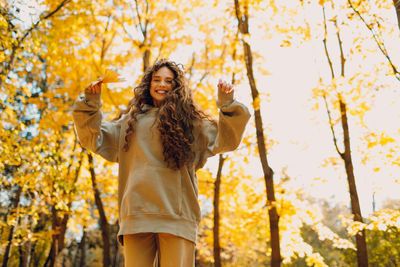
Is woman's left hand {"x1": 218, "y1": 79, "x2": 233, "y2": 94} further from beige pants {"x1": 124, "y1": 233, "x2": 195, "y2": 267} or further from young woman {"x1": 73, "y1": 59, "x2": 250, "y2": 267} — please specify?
beige pants {"x1": 124, "y1": 233, "x2": 195, "y2": 267}

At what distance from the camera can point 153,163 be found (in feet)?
6.21

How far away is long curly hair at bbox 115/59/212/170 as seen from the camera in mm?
1905

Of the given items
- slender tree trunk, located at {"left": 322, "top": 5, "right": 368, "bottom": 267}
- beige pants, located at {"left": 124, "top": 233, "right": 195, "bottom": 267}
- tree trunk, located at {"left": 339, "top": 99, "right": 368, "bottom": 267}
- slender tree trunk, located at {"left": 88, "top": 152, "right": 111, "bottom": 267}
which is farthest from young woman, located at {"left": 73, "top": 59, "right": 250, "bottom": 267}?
slender tree trunk, located at {"left": 88, "top": 152, "right": 111, "bottom": 267}

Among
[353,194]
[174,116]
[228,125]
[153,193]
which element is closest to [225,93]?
[228,125]

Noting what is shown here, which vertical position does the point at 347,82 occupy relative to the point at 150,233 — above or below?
above

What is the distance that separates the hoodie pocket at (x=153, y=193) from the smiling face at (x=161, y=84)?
0.53m

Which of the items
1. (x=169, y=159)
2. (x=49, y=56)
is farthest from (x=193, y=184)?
(x=49, y=56)

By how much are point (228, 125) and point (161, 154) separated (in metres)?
0.42

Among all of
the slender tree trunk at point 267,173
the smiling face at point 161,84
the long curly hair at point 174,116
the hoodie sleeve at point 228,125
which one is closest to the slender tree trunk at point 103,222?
the slender tree trunk at point 267,173

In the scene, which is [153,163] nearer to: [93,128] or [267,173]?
[93,128]

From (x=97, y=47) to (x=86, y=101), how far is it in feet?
21.8

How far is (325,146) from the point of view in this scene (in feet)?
30.1

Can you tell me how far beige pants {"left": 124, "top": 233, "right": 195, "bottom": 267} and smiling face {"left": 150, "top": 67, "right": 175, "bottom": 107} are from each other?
85 centimetres

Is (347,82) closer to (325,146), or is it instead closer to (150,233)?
(325,146)
